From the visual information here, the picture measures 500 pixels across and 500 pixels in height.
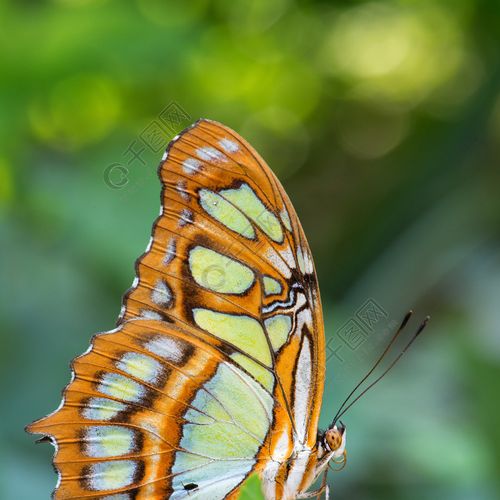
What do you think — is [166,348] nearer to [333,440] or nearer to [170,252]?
[170,252]

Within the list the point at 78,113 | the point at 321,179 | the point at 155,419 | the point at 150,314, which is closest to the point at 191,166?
the point at 150,314

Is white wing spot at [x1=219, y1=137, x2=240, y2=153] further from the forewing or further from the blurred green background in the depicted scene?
the blurred green background

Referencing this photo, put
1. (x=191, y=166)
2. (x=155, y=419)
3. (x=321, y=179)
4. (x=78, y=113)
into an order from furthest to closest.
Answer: (x=321, y=179)
(x=78, y=113)
(x=155, y=419)
(x=191, y=166)

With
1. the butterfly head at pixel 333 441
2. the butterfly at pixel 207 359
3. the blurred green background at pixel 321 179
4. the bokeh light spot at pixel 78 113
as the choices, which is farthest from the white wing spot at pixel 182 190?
the bokeh light spot at pixel 78 113

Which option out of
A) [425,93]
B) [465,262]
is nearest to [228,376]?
[465,262]

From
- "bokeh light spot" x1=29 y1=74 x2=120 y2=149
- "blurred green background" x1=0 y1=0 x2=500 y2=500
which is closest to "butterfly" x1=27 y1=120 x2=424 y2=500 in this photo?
"blurred green background" x1=0 y1=0 x2=500 y2=500

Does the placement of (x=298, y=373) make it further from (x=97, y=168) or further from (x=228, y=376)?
(x=97, y=168)
